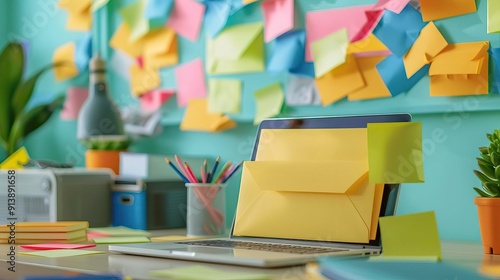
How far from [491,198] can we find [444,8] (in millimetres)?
429

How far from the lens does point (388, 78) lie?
5.00 feet

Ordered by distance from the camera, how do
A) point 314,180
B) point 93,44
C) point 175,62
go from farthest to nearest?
1. point 93,44
2. point 175,62
3. point 314,180

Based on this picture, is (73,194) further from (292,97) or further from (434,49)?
(434,49)

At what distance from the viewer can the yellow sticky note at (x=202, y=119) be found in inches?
73.2

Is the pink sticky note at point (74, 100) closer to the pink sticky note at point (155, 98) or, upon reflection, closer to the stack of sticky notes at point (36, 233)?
the pink sticky note at point (155, 98)

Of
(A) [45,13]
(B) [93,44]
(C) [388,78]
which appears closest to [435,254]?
(C) [388,78]

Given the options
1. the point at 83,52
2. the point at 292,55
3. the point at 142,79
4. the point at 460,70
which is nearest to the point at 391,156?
the point at 460,70

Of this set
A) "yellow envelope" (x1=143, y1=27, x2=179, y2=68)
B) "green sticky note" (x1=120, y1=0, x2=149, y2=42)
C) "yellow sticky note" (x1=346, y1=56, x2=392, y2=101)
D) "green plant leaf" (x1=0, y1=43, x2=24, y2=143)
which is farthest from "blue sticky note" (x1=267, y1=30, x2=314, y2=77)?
"green plant leaf" (x1=0, y1=43, x2=24, y2=143)

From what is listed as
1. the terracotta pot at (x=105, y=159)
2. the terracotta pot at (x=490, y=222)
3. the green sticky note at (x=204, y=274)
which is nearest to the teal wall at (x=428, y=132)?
the terracotta pot at (x=105, y=159)

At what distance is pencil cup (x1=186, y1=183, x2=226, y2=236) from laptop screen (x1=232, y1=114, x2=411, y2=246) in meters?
0.16

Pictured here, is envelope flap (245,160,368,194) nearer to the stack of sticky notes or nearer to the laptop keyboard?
the laptop keyboard

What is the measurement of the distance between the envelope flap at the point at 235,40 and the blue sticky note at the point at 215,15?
2cm

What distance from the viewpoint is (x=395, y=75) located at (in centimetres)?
151

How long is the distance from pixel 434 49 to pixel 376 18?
0.15 m
